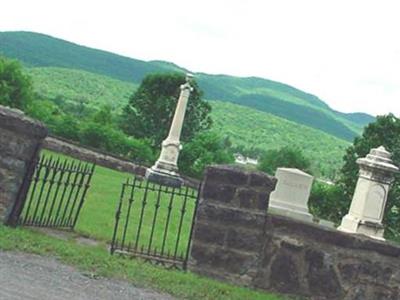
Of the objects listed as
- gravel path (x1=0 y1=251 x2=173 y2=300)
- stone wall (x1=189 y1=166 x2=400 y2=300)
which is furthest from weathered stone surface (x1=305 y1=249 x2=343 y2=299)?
gravel path (x1=0 y1=251 x2=173 y2=300)

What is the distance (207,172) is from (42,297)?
2.95m

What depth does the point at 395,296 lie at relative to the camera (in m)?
8.27

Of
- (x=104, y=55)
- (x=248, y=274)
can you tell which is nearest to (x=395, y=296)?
(x=248, y=274)

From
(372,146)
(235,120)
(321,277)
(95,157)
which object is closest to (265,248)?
(321,277)

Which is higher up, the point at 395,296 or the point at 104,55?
the point at 104,55

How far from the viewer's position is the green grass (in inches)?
280

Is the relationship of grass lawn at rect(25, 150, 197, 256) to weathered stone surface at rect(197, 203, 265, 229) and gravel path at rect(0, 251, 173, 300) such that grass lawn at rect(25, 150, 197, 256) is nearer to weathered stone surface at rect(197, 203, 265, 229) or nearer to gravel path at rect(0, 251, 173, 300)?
weathered stone surface at rect(197, 203, 265, 229)

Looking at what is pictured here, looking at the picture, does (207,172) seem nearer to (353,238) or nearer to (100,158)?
(353,238)

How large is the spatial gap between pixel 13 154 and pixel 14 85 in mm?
38314

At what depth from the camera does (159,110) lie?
4944cm

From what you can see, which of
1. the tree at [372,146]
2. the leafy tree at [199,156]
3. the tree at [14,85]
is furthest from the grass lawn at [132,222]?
the tree at [14,85]

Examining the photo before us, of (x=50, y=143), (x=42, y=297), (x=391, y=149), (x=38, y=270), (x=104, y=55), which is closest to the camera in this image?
(x=42, y=297)

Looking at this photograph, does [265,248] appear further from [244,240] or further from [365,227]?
[365,227]

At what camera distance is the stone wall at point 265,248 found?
26.2 ft
